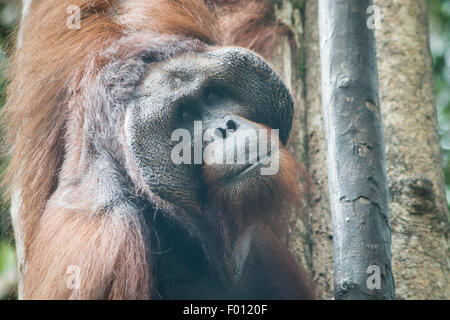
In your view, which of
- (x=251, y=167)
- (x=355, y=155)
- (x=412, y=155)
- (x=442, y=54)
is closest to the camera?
(x=355, y=155)

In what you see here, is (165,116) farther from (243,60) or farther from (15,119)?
(15,119)

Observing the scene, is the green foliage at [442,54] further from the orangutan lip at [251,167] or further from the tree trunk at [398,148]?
the orangutan lip at [251,167]

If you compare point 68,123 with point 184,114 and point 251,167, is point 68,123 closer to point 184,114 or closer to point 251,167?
point 184,114

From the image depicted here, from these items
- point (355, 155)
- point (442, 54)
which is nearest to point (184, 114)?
point (355, 155)

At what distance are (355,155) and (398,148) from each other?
4.41 feet

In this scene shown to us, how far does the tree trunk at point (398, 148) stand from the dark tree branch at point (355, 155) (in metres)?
1.16

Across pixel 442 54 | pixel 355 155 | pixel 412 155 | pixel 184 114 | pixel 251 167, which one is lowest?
pixel 355 155

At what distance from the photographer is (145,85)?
9.29 ft

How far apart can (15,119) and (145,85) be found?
0.91m

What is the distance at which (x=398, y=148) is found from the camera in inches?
136

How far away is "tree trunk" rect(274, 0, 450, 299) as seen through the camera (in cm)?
327

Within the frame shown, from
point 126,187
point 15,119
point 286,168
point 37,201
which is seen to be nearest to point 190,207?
point 126,187

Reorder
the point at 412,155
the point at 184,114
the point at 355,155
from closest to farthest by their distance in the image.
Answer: the point at 355,155 → the point at 184,114 → the point at 412,155

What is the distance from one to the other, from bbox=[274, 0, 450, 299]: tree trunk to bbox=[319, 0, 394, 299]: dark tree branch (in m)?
1.16
